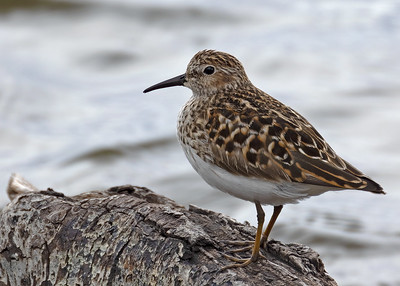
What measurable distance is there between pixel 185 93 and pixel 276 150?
29.8ft

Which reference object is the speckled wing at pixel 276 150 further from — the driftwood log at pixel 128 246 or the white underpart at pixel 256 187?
the driftwood log at pixel 128 246

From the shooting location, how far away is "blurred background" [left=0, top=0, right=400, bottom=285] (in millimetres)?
10844

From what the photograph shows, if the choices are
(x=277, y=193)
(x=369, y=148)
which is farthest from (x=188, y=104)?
(x=369, y=148)

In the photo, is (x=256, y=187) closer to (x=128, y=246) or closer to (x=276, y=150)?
(x=276, y=150)

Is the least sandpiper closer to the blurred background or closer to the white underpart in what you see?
the white underpart

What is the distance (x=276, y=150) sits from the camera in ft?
17.7

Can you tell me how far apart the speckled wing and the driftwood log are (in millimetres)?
489

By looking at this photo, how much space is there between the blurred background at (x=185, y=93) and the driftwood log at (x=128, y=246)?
4146 mm

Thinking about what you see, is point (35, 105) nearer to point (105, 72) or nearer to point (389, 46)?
point (105, 72)

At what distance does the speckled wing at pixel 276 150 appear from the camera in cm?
520

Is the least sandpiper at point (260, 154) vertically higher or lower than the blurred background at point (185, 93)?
lower

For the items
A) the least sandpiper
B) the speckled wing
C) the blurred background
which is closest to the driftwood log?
the least sandpiper

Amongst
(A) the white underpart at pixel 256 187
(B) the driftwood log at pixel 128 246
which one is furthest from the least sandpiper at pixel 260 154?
(B) the driftwood log at pixel 128 246

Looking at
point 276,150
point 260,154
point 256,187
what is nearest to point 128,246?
point 256,187
